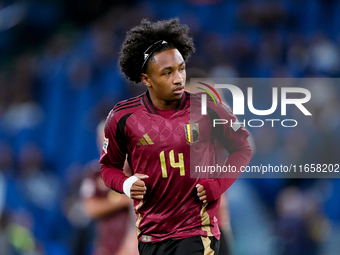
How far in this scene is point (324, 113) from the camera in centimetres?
421

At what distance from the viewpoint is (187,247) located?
7.06 feet

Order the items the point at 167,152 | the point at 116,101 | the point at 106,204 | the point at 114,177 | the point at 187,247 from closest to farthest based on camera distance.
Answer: the point at 187,247, the point at 167,152, the point at 114,177, the point at 106,204, the point at 116,101

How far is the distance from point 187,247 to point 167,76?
94cm

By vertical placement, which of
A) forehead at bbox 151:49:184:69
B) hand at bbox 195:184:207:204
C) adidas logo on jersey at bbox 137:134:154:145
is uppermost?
forehead at bbox 151:49:184:69

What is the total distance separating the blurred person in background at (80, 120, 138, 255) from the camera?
4035 mm

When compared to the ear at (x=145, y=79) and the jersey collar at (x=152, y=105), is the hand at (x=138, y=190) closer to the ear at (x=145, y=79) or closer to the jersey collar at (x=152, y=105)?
the jersey collar at (x=152, y=105)

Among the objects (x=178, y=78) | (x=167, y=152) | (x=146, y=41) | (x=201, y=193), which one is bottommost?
(x=201, y=193)

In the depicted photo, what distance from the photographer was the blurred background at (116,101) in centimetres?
406

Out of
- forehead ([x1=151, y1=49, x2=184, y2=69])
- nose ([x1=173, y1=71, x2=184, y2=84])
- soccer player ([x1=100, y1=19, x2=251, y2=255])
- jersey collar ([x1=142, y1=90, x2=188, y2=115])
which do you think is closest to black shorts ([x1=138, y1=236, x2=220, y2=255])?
soccer player ([x1=100, y1=19, x2=251, y2=255])

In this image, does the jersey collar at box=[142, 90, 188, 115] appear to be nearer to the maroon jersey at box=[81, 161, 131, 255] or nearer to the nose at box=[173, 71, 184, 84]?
the nose at box=[173, 71, 184, 84]

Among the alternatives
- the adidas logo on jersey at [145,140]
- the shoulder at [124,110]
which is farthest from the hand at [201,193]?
the shoulder at [124,110]

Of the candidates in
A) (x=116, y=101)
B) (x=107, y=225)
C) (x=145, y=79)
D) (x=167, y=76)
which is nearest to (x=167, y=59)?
(x=167, y=76)

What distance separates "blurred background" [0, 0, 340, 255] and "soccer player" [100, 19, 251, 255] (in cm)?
184

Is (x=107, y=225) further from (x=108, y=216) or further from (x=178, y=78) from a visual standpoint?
(x=178, y=78)
